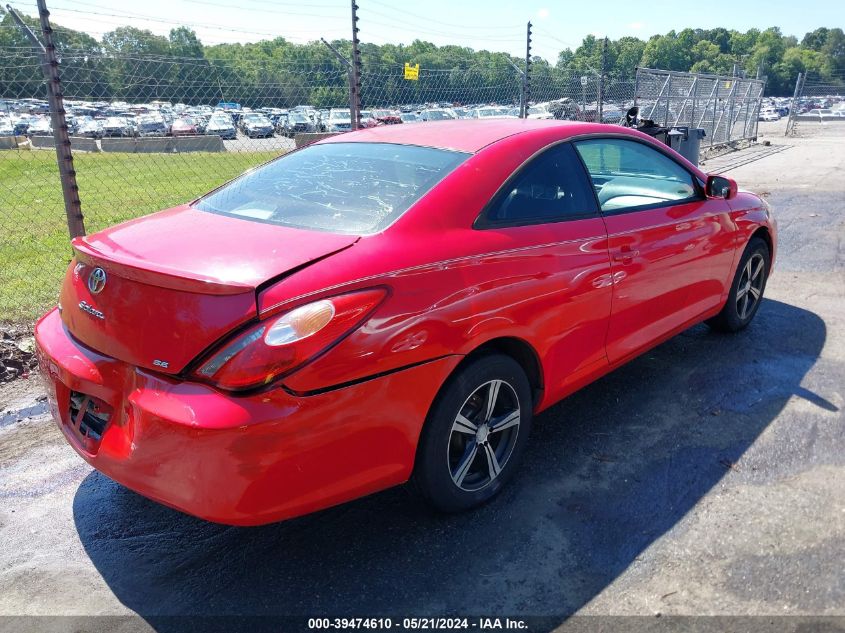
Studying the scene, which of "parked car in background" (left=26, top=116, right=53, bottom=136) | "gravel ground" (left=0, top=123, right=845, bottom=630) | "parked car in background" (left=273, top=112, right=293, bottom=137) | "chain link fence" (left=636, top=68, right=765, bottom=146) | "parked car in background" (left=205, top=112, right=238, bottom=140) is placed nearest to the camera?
"gravel ground" (left=0, top=123, right=845, bottom=630)

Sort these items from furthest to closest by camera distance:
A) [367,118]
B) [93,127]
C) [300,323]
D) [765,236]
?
1. [367,118]
2. [93,127]
3. [765,236]
4. [300,323]

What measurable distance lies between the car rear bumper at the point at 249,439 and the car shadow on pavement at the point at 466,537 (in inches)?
15.2

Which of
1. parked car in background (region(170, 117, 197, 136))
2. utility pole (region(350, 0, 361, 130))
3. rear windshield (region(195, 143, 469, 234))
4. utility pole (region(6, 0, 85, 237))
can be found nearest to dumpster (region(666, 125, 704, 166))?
utility pole (region(350, 0, 361, 130))

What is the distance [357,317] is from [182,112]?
8923mm

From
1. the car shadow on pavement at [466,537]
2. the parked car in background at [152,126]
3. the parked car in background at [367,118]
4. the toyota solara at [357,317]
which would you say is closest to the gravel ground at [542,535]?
the car shadow on pavement at [466,537]

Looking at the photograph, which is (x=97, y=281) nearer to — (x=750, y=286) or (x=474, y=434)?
(x=474, y=434)

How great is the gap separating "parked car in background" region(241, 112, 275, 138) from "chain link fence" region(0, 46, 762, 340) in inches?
2.2

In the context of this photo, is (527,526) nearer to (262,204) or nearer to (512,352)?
(512,352)

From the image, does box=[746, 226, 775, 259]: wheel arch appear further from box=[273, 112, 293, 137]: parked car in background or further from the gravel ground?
box=[273, 112, 293, 137]: parked car in background

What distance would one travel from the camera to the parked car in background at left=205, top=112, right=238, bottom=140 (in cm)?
1227

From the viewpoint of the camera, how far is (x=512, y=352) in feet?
9.98

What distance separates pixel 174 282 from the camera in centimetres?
231

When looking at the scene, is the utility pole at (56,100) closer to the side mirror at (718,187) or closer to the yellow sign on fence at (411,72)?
the yellow sign on fence at (411,72)

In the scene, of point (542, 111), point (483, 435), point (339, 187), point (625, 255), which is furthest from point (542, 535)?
point (542, 111)
